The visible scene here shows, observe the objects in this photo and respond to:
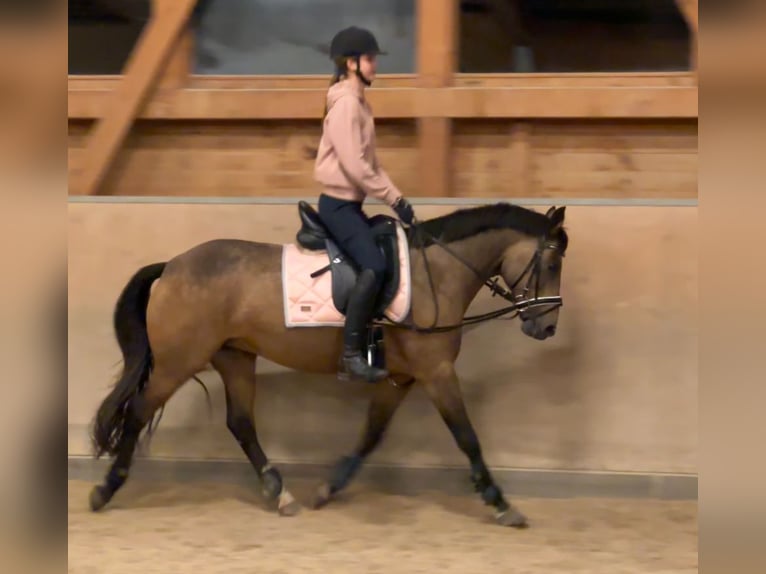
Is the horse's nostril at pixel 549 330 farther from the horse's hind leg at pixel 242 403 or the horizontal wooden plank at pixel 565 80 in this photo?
the horizontal wooden plank at pixel 565 80

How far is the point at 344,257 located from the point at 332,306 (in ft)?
0.77

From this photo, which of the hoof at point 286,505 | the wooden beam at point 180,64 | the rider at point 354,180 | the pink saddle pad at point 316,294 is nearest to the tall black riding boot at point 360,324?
the rider at point 354,180

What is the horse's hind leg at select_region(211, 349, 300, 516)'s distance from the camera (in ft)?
14.7

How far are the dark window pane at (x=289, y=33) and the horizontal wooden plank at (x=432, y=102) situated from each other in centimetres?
18

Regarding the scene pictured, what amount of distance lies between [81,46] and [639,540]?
4.17 metres

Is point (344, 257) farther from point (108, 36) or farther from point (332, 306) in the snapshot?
point (108, 36)

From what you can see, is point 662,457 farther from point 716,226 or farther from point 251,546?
point 716,226

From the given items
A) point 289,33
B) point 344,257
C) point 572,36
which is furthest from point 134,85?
point 572,36

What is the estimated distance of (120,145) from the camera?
5242mm

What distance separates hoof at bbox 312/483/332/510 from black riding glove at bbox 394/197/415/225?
1420 millimetres

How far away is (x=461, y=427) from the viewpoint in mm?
4156

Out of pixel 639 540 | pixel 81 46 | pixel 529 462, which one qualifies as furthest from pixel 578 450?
pixel 81 46

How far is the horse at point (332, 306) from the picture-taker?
13.6 feet

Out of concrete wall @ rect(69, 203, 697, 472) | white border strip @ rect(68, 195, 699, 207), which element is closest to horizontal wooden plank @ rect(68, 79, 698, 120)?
white border strip @ rect(68, 195, 699, 207)
